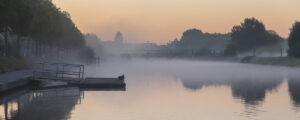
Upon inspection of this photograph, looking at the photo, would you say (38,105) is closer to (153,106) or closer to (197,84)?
(153,106)

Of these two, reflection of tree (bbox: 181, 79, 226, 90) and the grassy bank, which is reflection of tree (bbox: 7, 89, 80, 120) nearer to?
reflection of tree (bbox: 181, 79, 226, 90)

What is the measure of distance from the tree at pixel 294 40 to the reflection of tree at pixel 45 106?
326 feet

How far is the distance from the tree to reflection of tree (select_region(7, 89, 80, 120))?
9946cm

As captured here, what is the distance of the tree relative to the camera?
427 ft

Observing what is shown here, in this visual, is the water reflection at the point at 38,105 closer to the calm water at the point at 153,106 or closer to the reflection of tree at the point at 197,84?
the calm water at the point at 153,106

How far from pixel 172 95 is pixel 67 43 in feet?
290

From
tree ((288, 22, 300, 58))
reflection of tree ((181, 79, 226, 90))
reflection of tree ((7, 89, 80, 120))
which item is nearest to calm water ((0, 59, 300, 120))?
reflection of tree ((7, 89, 80, 120))

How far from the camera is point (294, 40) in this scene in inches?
5305

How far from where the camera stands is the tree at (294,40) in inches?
5123

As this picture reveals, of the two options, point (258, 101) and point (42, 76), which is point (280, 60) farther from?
point (258, 101)

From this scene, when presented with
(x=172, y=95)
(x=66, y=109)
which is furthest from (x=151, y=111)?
(x=172, y=95)

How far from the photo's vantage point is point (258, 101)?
35625 millimetres

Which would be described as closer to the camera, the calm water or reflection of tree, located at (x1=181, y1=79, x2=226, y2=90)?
the calm water

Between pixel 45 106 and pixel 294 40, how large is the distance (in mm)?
112569
